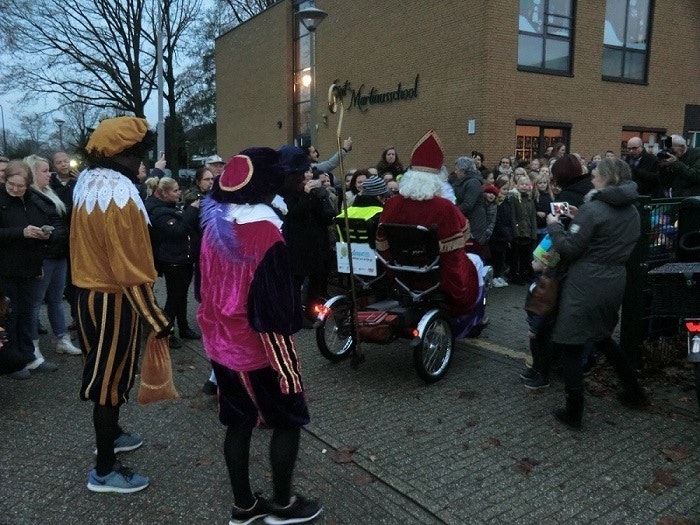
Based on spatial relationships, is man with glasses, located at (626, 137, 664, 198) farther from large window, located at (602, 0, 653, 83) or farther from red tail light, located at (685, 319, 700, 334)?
large window, located at (602, 0, 653, 83)

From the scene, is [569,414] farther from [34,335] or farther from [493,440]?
[34,335]

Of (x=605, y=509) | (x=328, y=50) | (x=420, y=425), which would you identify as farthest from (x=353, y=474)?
(x=328, y=50)

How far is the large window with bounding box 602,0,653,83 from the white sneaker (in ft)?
52.3

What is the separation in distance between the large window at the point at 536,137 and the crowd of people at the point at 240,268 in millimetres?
8989

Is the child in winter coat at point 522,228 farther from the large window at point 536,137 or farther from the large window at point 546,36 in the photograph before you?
the large window at point 546,36

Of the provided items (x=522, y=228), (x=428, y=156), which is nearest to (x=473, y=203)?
(x=522, y=228)

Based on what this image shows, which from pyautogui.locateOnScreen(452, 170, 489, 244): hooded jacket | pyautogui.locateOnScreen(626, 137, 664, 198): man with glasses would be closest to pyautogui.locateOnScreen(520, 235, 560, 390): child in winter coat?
pyautogui.locateOnScreen(452, 170, 489, 244): hooded jacket

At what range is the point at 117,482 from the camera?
3330 millimetres

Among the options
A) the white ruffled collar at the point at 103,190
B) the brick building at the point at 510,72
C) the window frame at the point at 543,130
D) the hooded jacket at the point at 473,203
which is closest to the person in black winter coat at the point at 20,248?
the white ruffled collar at the point at 103,190

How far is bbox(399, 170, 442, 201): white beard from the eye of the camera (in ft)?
16.2

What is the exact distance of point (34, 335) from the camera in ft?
17.6

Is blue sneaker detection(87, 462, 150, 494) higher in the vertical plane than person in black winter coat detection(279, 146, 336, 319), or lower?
lower

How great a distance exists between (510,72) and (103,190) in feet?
45.4

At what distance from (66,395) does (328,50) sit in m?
18.4
